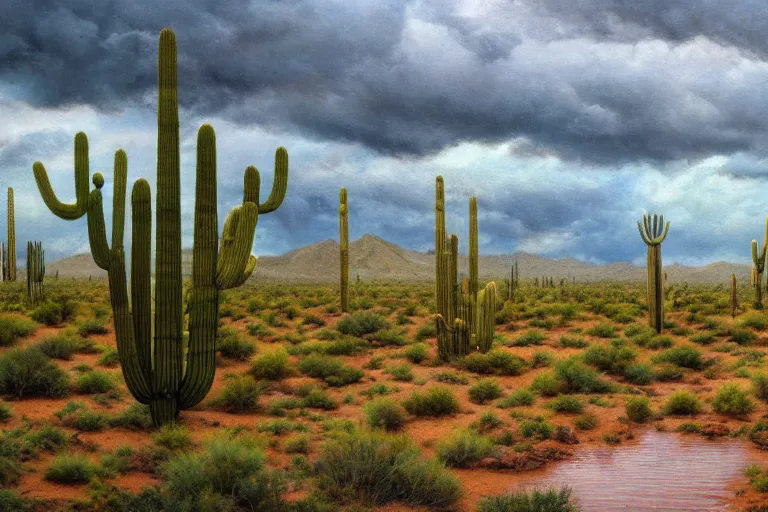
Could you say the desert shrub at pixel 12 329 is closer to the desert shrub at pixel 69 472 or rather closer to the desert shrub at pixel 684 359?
the desert shrub at pixel 69 472

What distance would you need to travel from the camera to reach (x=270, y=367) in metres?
19.3

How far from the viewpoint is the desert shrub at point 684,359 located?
2080 centimetres

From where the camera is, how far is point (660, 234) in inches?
1034

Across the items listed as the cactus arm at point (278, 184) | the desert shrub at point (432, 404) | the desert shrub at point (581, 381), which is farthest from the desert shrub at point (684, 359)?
the cactus arm at point (278, 184)

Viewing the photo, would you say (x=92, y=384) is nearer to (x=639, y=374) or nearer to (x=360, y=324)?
(x=360, y=324)

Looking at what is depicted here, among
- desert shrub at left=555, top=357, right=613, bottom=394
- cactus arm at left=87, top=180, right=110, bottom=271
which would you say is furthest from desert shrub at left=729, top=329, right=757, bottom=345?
cactus arm at left=87, top=180, right=110, bottom=271

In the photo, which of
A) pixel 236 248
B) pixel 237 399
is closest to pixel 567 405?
pixel 237 399

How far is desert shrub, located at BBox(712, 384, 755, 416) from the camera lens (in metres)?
15.0

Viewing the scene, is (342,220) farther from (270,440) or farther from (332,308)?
(270,440)

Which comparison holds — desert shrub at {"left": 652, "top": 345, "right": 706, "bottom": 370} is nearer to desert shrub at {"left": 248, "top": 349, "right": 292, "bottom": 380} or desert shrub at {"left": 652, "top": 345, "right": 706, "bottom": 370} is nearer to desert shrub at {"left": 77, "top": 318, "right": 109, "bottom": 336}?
desert shrub at {"left": 248, "top": 349, "right": 292, "bottom": 380}

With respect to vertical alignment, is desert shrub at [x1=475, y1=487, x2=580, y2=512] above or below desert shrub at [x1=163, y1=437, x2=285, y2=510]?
below

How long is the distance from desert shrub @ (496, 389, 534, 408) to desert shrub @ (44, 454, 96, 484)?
925cm

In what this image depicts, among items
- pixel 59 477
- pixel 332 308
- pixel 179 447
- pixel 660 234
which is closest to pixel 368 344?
pixel 332 308

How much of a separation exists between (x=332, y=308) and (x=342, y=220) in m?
4.22
